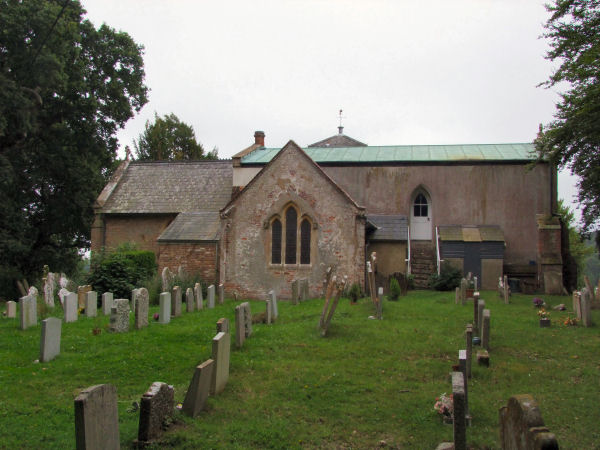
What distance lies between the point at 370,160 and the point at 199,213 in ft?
30.0

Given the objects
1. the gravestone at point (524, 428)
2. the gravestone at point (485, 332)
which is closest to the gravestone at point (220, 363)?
the gravestone at point (524, 428)

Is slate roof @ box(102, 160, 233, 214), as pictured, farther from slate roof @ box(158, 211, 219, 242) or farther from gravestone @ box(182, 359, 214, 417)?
gravestone @ box(182, 359, 214, 417)

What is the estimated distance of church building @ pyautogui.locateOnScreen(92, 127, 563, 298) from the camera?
22.4 metres

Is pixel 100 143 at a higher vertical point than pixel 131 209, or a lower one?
higher

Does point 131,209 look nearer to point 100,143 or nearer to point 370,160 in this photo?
point 100,143

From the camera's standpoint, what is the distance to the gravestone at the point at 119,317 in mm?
12680

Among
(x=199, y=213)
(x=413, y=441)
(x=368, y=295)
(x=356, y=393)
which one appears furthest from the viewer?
(x=199, y=213)

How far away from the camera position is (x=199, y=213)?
90.9 feet

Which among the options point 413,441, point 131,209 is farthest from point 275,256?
point 413,441

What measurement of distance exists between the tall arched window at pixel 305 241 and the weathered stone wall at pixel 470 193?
594 centimetres

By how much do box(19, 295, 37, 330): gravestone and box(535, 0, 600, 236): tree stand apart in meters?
14.3

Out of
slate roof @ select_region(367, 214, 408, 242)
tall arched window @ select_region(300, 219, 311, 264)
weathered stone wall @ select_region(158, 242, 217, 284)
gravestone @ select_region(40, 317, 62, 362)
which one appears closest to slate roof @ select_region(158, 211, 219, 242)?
weathered stone wall @ select_region(158, 242, 217, 284)

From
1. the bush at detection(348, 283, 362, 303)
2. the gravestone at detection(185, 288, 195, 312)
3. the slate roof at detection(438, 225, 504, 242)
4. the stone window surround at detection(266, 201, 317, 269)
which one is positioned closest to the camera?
the gravestone at detection(185, 288, 195, 312)

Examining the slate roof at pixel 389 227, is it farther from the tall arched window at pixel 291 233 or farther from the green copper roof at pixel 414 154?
the tall arched window at pixel 291 233
